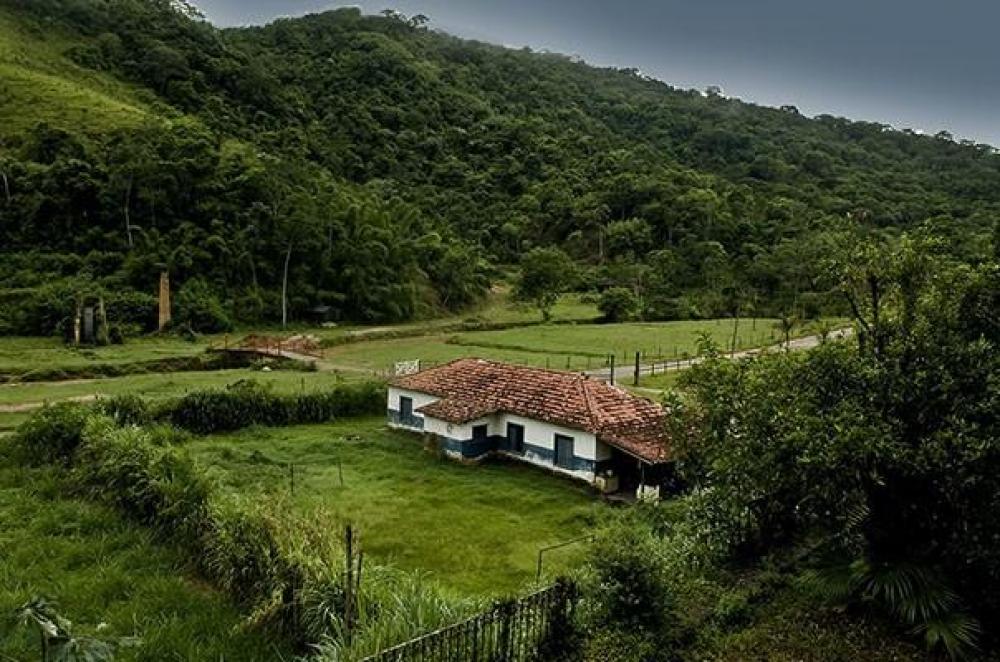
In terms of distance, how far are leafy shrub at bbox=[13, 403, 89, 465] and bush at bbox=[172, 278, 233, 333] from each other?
25926mm

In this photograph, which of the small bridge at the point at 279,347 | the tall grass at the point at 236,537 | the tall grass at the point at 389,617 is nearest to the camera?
the tall grass at the point at 389,617

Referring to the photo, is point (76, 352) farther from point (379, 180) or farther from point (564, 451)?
point (379, 180)

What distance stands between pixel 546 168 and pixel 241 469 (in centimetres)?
8331

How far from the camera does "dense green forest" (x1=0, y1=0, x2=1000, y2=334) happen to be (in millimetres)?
54656

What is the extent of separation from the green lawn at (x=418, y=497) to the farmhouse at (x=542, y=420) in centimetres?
65

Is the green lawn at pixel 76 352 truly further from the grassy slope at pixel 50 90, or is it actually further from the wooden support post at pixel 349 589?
the grassy slope at pixel 50 90

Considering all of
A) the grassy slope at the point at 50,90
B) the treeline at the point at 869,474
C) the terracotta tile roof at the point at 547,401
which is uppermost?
the grassy slope at the point at 50,90

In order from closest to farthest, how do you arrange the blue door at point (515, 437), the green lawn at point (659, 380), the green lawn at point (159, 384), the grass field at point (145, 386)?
the blue door at point (515, 437) → the grass field at point (145, 386) → the green lawn at point (159, 384) → the green lawn at point (659, 380)

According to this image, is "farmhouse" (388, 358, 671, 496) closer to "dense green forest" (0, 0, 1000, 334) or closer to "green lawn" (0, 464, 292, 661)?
"dense green forest" (0, 0, 1000, 334)

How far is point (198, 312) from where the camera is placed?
1948 inches

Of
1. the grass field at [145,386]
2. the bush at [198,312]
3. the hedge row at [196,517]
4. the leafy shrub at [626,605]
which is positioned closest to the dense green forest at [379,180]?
the bush at [198,312]

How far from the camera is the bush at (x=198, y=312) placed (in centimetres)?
4878

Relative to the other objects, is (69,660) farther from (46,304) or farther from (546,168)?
(546,168)

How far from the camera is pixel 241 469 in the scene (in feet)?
77.7
